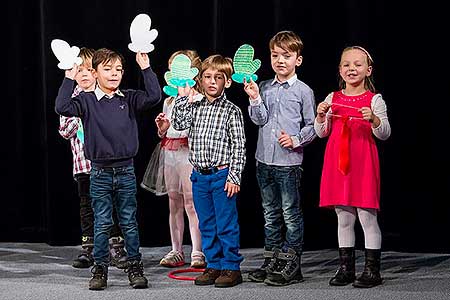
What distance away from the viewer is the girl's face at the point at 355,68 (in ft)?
14.2

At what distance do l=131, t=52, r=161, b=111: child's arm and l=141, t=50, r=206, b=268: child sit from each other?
1.26 ft

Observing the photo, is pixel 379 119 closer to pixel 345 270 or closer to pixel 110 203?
pixel 345 270

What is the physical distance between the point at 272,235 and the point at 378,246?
1.61ft

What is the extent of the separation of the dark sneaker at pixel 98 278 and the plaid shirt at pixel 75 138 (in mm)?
691

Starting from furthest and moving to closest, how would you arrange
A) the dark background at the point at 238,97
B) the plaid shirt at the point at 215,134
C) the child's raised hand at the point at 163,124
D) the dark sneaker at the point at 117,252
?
the dark background at the point at 238,97, the dark sneaker at the point at 117,252, the child's raised hand at the point at 163,124, the plaid shirt at the point at 215,134

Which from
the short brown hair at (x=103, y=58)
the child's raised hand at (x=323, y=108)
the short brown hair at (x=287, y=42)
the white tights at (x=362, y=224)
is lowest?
the white tights at (x=362, y=224)

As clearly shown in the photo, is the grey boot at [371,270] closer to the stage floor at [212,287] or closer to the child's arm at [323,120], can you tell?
the stage floor at [212,287]

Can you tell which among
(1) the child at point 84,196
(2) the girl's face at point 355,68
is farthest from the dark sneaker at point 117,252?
(2) the girl's face at point 355,68

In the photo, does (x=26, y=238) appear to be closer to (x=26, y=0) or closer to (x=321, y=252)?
(x=26, y=0)

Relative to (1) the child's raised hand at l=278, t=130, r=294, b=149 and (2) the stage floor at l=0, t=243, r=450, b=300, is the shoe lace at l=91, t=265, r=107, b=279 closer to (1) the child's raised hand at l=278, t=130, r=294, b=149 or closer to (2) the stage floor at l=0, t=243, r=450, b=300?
(2) the stage floor at l=0, t=243, r=450, b=300

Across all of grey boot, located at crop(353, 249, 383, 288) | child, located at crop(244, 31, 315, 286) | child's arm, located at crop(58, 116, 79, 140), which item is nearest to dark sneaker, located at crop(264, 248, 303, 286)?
child, located at crop(244, 31, 315, 286)

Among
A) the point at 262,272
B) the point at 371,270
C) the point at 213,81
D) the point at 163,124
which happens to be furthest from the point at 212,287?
the point at 213,81

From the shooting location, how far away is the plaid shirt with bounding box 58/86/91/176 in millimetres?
4891

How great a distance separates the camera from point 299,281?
4527mm
